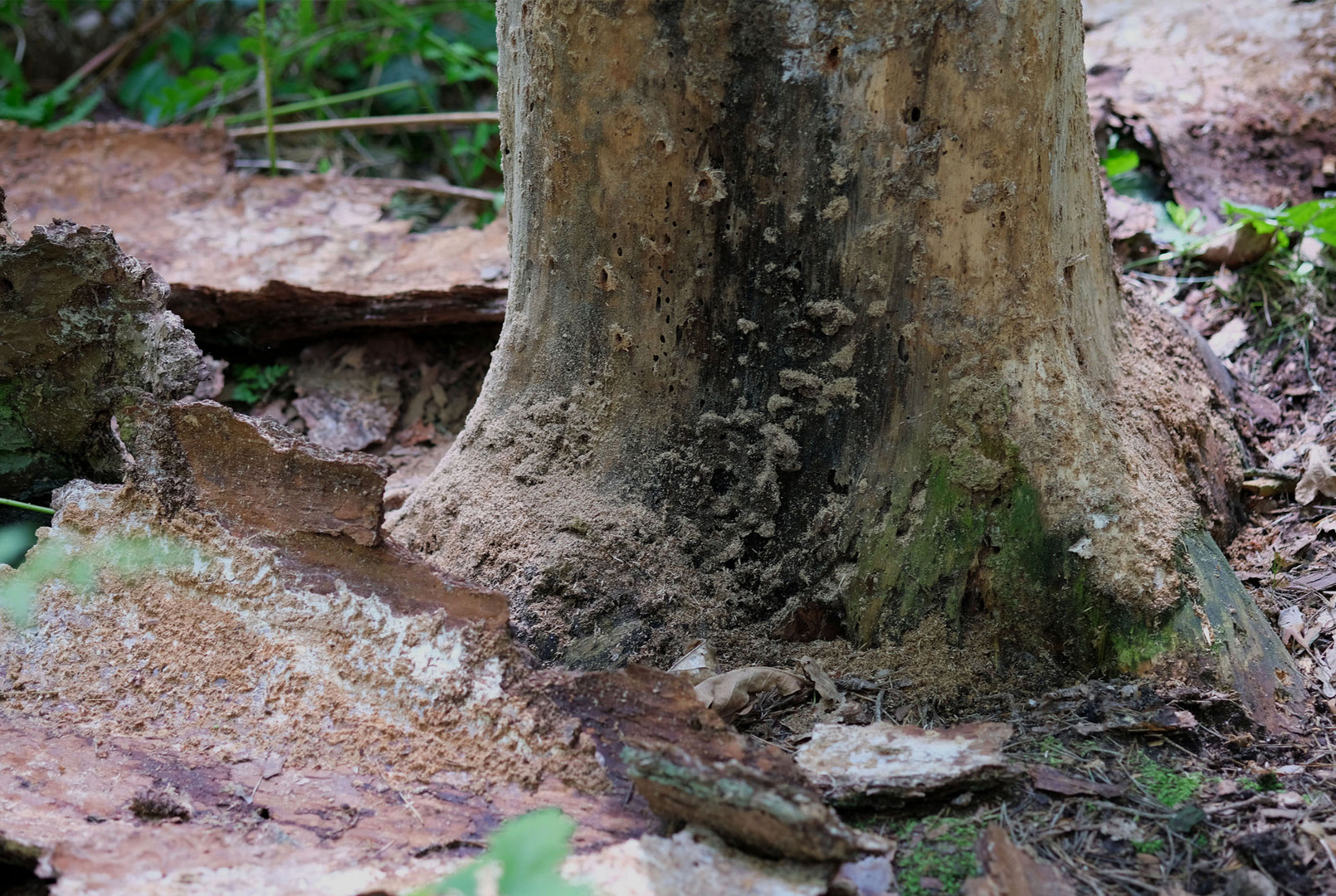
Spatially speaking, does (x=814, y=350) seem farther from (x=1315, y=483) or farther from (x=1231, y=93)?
(x=1231, y=93)

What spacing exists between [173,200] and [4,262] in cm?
224

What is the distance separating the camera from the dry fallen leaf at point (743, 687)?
178cm

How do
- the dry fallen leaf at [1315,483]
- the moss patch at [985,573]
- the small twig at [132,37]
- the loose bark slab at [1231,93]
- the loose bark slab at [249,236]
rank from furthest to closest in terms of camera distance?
the small twig at [132,37]
the loose bark slab at [1231,93]
the loose bark slab at [249,236]
the dry fallen leaf at [1315,483]
the moss patch at [985,573]

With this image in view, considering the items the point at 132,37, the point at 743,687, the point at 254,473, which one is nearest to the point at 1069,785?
the point at 743,687

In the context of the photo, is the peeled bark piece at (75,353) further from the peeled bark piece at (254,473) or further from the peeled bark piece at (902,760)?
the peeled bark piece at (902,760)

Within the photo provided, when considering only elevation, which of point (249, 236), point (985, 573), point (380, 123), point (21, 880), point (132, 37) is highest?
point (132, 37)

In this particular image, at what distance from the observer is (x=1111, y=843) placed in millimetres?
1455

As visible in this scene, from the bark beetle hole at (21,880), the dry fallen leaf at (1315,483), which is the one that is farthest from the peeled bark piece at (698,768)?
the dry fallen leaf at (1315,483)

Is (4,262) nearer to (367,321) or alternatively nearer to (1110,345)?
(367,321)

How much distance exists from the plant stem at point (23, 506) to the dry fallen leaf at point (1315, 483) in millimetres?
2885

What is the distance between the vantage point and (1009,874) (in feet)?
4.47

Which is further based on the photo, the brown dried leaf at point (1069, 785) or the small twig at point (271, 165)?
the small twig at point (271, 165)

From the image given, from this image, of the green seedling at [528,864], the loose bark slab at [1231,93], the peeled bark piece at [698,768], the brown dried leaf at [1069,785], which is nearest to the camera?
the green seedling at [528,864]

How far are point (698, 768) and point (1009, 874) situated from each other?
47 cm
